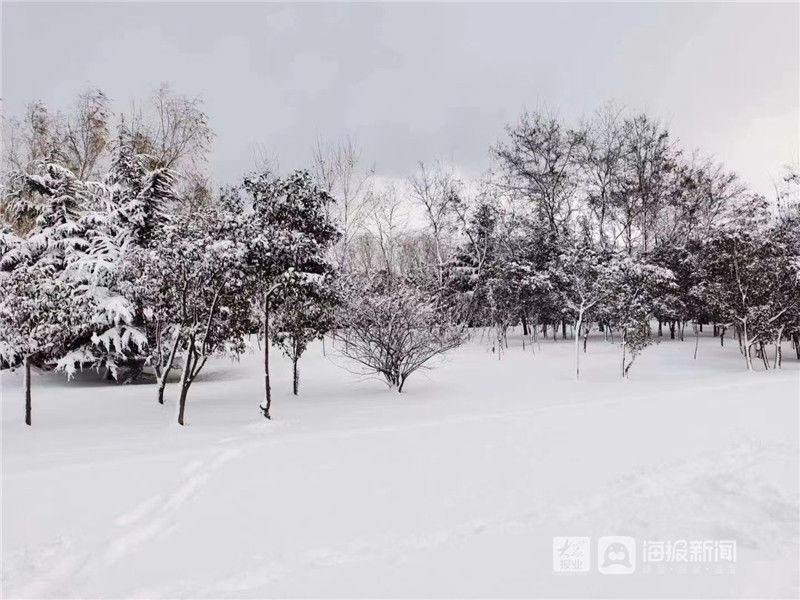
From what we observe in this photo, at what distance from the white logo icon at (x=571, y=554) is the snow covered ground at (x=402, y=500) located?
0.25ft

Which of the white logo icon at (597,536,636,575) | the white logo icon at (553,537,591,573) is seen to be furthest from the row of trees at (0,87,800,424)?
the white logo icon at (597,536,636,575)

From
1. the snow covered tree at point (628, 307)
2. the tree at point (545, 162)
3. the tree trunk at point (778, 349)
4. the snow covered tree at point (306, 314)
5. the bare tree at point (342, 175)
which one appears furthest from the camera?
the tree at point (545, 162)

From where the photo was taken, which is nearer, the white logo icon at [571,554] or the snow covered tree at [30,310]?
the white logo icon at [571,554]

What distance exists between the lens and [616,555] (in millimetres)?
4152

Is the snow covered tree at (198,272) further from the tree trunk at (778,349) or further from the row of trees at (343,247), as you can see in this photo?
the tree trunk at (778,349)

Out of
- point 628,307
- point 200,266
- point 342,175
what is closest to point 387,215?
point 342,175

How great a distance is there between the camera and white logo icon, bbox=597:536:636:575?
393cm

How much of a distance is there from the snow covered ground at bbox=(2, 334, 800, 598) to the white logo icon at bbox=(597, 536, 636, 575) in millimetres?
94

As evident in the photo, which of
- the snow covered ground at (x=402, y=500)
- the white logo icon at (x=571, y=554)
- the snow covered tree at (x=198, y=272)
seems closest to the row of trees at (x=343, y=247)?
the snow covered tree at (x=198, y=272)

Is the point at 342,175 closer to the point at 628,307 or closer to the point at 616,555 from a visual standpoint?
the point at 628,307

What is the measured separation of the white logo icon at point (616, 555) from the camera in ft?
12.9

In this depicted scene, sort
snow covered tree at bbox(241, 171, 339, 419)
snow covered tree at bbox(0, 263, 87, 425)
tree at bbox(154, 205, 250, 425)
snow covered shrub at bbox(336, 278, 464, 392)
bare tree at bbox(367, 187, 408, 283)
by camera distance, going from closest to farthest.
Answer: tree at bbox(154, 205, 250, 425) < snow covered tree at bbox(0, 263, 87, 425) < snow covered tree at bbox(241, 171, 339, 419) < snow covered shrub at bbox(336, 278, 464, 392) < bare tree at bbox(367, 187, 408, 283)

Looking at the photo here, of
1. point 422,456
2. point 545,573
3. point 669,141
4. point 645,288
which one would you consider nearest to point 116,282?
point 422,456

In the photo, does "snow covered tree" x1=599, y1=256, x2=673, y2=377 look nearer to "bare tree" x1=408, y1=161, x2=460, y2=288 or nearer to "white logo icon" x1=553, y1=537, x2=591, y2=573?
"bare tree" x1=408, y1=161, x2=460, y2=288
